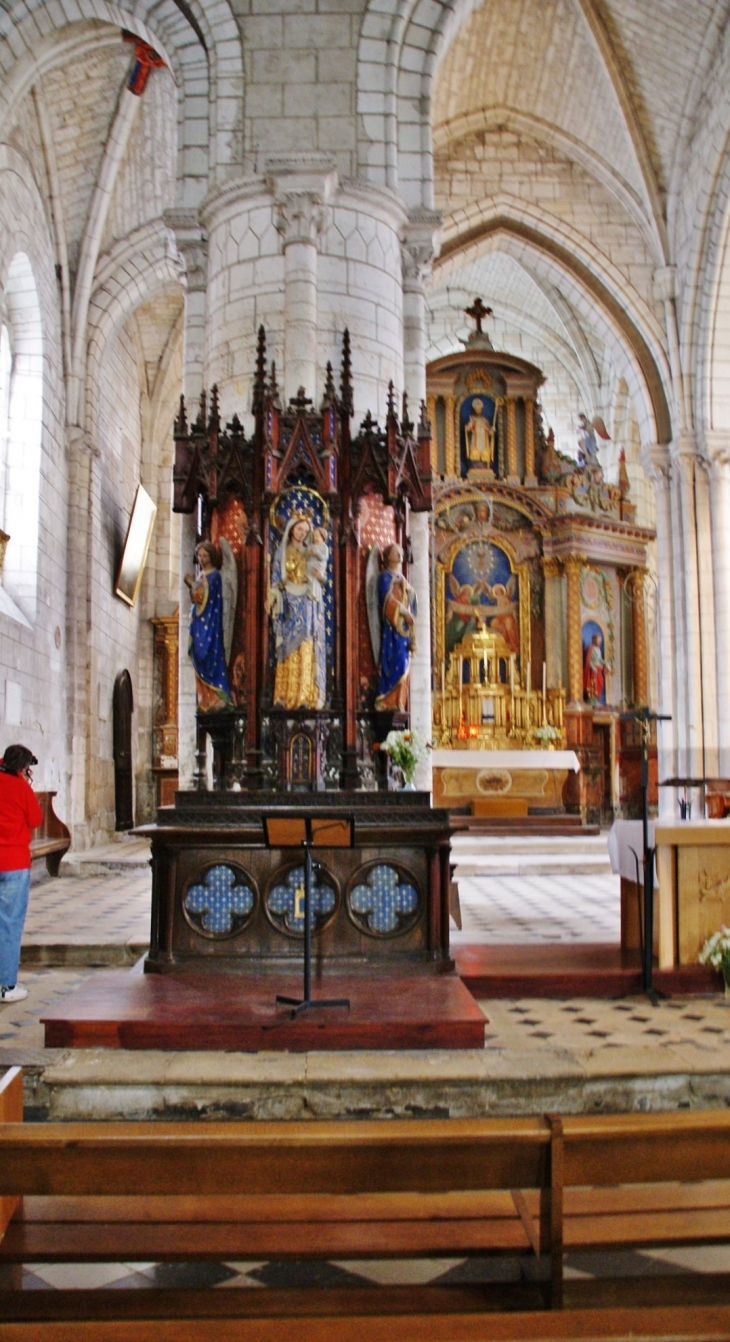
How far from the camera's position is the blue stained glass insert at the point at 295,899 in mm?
6043

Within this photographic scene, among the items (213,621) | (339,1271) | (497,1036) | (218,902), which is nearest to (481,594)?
(213,621)

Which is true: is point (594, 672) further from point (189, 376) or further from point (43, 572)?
point (189, 376)

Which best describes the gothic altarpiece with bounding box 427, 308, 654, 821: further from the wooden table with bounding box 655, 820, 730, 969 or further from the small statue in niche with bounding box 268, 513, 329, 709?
the wooden table with bounding box 655, 820, 730, 969

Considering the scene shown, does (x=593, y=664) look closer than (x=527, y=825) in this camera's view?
No

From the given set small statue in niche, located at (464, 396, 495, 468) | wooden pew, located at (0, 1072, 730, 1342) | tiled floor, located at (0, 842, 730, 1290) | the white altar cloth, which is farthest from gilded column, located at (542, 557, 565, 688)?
wooden pew, located at (0, 1072, 730, 1342)

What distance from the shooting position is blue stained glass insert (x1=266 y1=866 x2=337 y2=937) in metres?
6.04

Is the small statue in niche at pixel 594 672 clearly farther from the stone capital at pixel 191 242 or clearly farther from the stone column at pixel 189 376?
the stone capital at pixel 191 242

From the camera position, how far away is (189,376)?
382 inches

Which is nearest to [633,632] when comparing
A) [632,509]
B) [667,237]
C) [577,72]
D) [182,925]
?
[632,509]

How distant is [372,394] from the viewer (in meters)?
8.98

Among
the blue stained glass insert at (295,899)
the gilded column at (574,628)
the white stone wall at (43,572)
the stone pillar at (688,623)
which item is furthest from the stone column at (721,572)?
the blue stained glass insert at (295,899)

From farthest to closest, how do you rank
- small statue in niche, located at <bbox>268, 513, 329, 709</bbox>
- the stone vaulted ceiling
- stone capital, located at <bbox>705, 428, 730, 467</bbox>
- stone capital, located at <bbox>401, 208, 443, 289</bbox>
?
stone capital, located at <bbox>705, 428, 730, 467</bbox>
the stone vaulted ceiling
stone capital, located at <bbox>401, 208, 443, 289</bbox>
small statue in niche, located at <bbox>268, 513, 329, 709</bbox>

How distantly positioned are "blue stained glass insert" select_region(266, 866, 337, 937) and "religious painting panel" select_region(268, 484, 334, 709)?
1.50m

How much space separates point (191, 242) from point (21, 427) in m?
5.13
